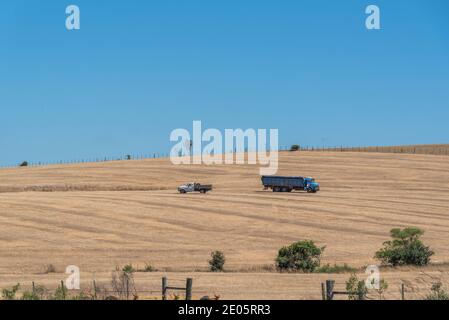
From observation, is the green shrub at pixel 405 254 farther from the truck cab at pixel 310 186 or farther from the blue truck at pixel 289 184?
the blue truck at pixel 289 184

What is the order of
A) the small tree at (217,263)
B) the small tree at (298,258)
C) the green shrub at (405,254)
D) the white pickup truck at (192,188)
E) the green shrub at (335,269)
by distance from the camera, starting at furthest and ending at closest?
the white pickup truck at (192,188)
the green shrub at (405,254)
the small tree at (298,258)
the small tree at (217,263)
the green shrub at (335,269)

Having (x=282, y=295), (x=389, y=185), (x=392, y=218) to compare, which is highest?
(x=389, y=185)

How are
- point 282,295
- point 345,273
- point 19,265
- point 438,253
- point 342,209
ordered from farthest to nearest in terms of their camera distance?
point 342,209 → point 438,253 → point 19,265 → point 345,273 → point 282,295

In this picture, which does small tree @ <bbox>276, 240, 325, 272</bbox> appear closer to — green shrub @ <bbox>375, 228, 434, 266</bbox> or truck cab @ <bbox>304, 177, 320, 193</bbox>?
green shrub @ <bbox>375, 228, 434, 266</bbox>

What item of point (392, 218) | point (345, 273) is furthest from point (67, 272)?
point (392, 218)

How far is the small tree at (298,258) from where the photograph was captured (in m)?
36.4

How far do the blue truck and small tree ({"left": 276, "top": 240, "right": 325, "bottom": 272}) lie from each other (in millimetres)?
39564

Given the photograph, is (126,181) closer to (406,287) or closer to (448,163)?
(448,163)

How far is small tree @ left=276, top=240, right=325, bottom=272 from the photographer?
119 ft

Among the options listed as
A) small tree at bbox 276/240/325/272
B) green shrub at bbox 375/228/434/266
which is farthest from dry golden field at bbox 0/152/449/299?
small tree at bbox 276/240/325/272

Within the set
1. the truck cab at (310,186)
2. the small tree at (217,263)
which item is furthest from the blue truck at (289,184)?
the small tree at (217,263)

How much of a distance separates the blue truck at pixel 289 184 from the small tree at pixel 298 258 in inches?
1558

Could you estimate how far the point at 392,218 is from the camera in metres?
57.3
